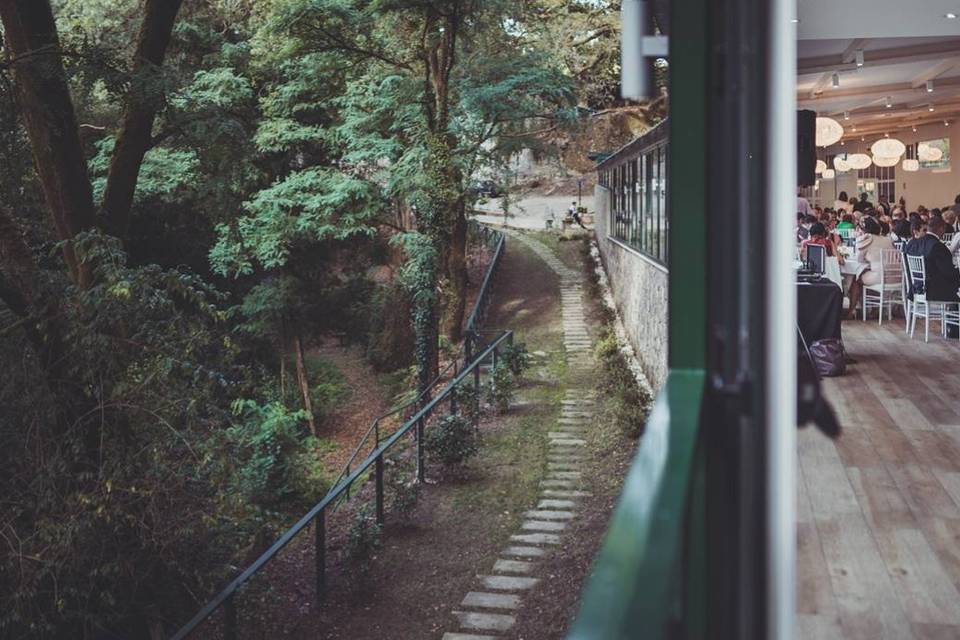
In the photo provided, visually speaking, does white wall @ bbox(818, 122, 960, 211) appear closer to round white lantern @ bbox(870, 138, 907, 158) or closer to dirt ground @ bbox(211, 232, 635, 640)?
round white lantern @ bbox(870, 138, 907, 158)

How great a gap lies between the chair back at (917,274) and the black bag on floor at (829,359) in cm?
199

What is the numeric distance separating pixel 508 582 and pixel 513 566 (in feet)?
1.06

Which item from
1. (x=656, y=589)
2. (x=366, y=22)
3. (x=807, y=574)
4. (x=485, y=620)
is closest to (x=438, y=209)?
(x=366, y=22)

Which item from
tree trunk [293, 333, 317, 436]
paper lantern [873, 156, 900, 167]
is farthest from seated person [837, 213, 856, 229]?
tree trunk [293, 333, 317, 436]

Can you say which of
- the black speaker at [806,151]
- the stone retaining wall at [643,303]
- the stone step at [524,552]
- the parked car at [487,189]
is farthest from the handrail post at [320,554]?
the parked car at [487,189]

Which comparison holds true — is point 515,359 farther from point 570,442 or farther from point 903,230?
point 903,230

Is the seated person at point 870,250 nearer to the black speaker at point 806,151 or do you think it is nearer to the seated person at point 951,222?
the seated person at point 951,222

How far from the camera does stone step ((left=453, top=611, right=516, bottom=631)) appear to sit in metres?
7.37

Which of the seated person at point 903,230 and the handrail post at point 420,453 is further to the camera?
the handrail post at point 420,453

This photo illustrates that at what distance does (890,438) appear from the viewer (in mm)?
5977

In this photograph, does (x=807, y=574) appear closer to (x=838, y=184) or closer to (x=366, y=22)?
(x=366, y=22)

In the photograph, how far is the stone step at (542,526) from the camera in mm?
9336

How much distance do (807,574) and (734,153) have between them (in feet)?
8.98

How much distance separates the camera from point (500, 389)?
550 inches
